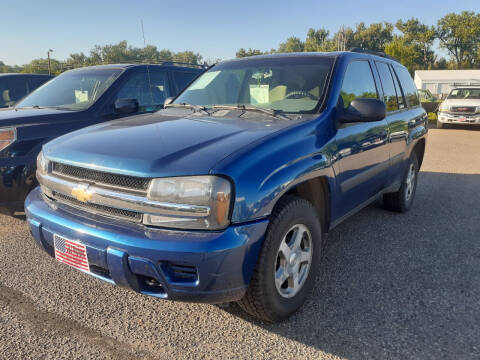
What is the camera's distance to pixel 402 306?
2.66m

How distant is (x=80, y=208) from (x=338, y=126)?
6.03ft

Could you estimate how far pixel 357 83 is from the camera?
133 inches

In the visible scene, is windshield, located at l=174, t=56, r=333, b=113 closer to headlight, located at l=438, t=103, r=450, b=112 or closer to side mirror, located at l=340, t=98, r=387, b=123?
side mirror, located at l=340, t=98, r=387, b=123

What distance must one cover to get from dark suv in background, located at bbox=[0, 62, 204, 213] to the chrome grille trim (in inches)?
54.7

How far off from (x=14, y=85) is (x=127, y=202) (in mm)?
6143

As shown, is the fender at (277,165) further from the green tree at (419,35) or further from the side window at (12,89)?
the green tree at (419,35)

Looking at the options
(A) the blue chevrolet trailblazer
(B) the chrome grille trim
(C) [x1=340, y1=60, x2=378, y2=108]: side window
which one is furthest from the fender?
(C) [x1=340, y1=60, x2=378, y2=108]: side window

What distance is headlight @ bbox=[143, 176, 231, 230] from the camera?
193cm

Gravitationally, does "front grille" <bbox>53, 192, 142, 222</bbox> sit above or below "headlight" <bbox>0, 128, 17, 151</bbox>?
below

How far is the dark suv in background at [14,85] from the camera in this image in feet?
22.3

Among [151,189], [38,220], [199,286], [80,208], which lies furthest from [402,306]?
[38,220]

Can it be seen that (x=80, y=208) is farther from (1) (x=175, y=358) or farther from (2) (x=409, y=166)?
(2) (x=409, y=166)

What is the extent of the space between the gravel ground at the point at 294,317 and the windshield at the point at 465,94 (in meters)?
14.0

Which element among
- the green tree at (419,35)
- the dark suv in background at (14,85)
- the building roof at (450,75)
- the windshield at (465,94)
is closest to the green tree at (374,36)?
the green tree at (419,35)
